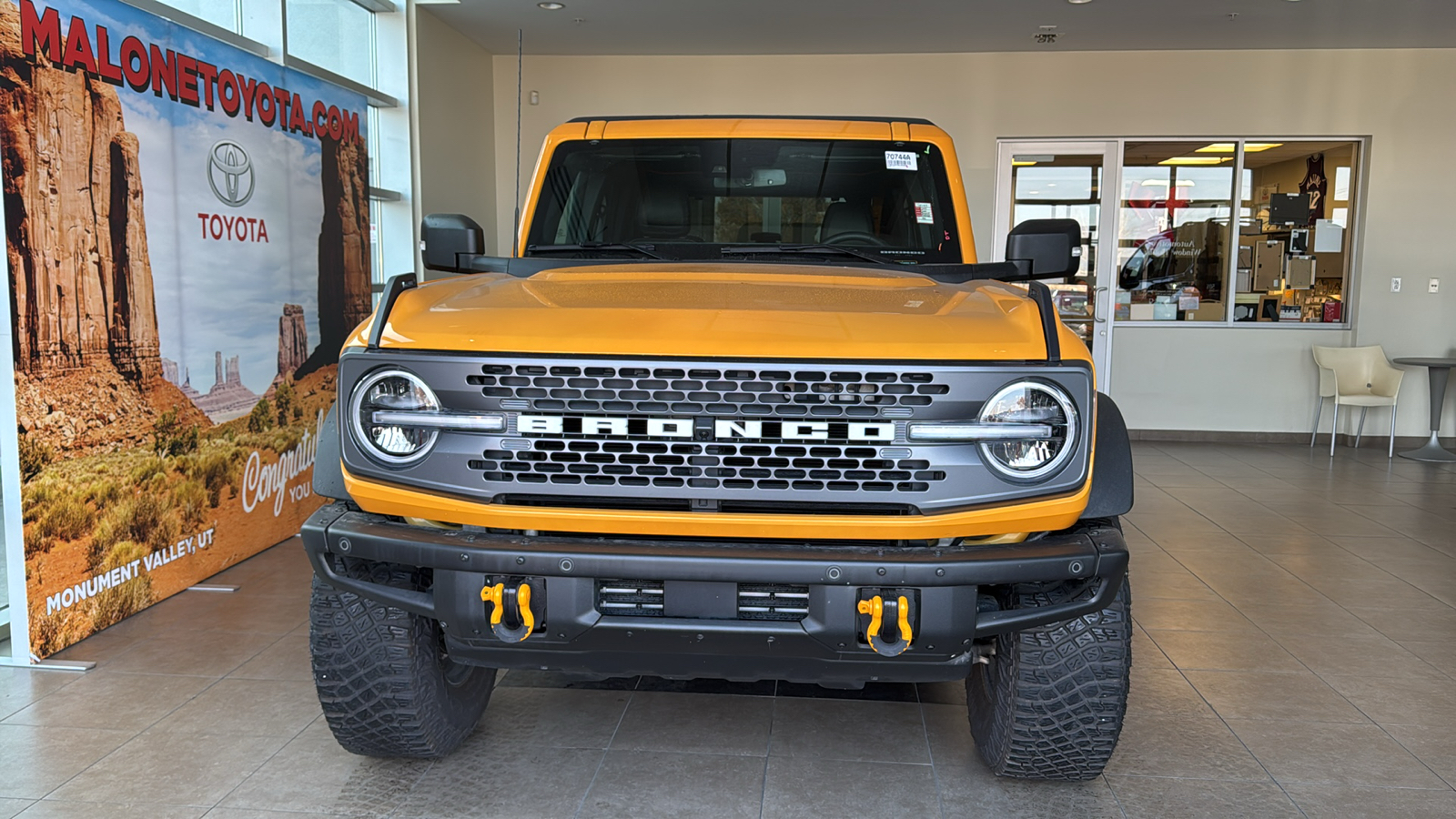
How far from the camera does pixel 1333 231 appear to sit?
29.4 ft

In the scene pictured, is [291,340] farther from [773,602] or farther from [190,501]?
[773,602]

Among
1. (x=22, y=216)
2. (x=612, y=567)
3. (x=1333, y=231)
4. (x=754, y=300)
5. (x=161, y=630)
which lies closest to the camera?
(x=612, y=567)

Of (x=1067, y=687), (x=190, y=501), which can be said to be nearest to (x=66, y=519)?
(x=190, y=501)

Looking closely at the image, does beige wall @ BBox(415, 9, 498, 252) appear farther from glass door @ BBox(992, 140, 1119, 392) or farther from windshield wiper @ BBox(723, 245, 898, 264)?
windshield wiper @ BBox(723, 245, 898, 264)

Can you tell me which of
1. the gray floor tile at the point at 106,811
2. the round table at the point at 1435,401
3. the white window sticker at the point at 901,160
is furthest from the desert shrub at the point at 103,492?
the round table at the point at 1435,401

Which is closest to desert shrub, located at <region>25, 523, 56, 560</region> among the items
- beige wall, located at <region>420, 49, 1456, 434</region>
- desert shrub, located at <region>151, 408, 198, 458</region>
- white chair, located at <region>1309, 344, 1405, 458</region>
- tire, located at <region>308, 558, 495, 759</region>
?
desert shrub, located at <region>151, 408, 198, 458</region>

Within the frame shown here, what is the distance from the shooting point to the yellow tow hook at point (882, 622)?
6.15 ft

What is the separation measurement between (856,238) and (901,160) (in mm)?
337

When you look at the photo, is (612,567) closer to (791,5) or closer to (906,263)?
(906,263)

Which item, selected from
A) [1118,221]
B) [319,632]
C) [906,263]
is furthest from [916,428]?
[1118,221]

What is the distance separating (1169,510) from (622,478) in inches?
196

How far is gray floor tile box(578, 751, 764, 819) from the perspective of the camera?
2438 millimetres

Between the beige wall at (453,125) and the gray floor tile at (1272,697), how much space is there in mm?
6226

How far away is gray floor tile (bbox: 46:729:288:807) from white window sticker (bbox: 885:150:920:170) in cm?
239
